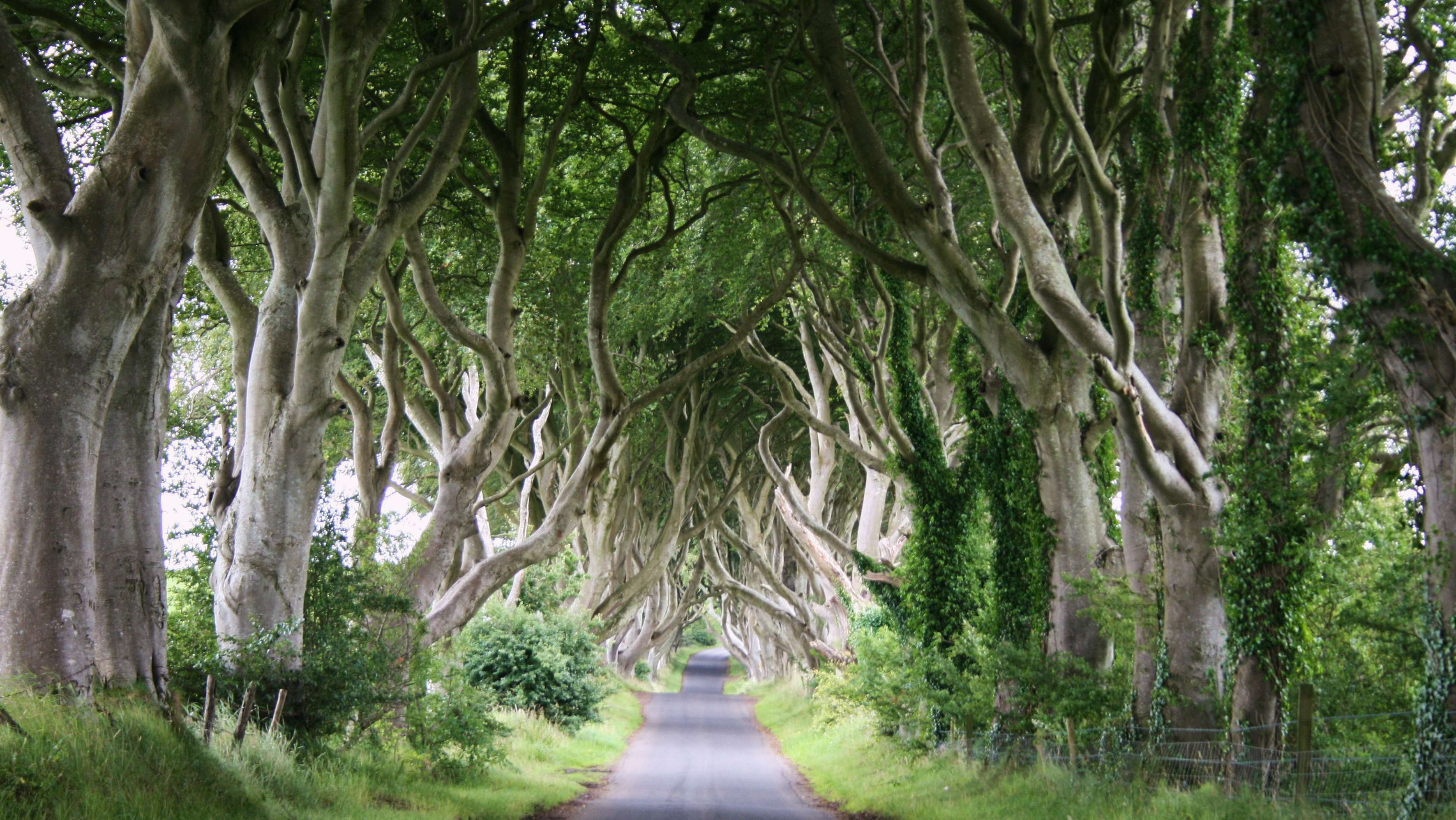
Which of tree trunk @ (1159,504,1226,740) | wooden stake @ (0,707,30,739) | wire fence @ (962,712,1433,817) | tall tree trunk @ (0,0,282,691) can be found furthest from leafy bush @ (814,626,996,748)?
wooden stake @ (0,707,30,739)

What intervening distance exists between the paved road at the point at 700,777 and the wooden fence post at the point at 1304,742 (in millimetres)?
6175

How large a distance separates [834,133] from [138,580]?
1113 cm

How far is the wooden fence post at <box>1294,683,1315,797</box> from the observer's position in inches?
334

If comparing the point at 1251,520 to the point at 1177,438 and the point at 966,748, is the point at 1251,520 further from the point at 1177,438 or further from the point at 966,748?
the point at 966,748

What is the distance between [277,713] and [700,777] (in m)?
9.36

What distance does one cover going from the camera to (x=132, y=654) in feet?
27.0

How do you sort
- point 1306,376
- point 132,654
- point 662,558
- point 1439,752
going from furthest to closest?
point 662,558 < point 1306,376 < point 132,654 < point 1439,752

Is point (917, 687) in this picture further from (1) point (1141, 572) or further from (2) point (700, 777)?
(2) point (700, 777)

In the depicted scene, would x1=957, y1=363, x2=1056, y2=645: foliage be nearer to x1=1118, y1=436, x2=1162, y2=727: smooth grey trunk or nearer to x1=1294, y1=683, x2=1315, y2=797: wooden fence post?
x1=1118, y1=436, x2=1162, y2=727: smooth grey trunk

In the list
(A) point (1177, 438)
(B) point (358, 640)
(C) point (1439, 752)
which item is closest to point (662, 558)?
(B) point (358, 640)

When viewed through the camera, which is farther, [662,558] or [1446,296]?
[662,558]

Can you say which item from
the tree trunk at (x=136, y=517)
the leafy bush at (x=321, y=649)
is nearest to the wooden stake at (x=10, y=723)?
the tree trunk at (x=136, y=517)

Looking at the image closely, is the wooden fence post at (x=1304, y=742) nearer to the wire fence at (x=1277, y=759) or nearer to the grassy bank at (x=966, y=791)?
the wire fence at (x=1277, y=759)

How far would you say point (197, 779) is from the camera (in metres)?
7.74
